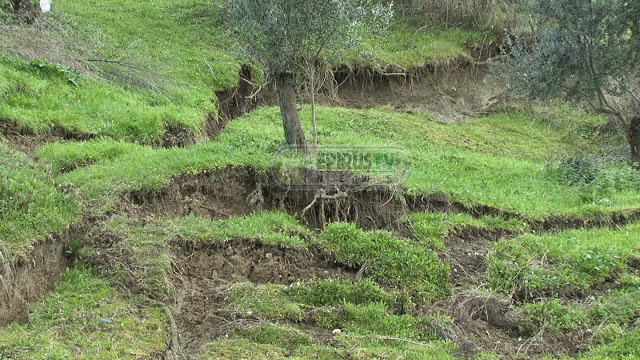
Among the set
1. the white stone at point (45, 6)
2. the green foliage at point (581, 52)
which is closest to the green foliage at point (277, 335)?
the green foliage at point (581, 52)

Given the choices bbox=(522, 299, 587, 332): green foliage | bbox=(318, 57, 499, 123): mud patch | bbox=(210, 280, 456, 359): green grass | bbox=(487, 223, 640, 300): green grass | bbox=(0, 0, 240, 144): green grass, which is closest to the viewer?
bbox=(210, 280, 456, 359): green grass

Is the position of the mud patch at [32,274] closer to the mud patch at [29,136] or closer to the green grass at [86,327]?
the green grass at [86,327]

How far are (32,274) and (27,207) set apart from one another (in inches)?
42.2

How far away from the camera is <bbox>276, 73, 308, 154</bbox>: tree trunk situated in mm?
12648

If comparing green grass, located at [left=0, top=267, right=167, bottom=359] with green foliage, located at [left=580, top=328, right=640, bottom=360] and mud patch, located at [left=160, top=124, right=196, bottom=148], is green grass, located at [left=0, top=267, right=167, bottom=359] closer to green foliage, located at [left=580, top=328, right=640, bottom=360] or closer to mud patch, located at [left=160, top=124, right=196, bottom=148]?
green foliage, located at [left=580, top=328, right=640, bottom=360]

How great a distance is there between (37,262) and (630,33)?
607 inches

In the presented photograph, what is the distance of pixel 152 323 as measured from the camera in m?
7.49

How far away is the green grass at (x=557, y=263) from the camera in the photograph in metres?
9.38

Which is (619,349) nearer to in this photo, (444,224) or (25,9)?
(444,224)

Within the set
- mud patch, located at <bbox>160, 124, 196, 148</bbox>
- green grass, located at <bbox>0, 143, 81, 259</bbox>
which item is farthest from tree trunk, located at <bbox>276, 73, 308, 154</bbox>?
green grass, located at <bbox>0, 143, 81, 259</bbox>

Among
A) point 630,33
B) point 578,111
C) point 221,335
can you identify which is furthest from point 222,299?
point 578,111

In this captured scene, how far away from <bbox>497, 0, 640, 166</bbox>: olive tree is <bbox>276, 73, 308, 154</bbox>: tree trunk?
714cm

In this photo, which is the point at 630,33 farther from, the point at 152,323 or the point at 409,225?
the point at 152,323

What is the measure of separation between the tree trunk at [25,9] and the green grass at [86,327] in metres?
10.2
